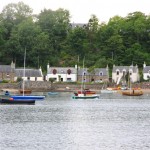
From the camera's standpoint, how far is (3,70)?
13738cm

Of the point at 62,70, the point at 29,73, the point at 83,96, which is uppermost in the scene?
the point at 62,70

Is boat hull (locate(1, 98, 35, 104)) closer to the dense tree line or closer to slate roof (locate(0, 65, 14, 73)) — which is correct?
slate roof (locate(0, 65, 14, 73))

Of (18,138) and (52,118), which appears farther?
(52,118)

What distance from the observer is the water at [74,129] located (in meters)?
51.0

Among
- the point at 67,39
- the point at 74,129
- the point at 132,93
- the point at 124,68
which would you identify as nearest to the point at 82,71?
the point at 124,68

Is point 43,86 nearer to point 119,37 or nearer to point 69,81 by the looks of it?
point 69,81

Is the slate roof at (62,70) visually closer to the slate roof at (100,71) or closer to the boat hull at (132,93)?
the slate roof at (100,71)

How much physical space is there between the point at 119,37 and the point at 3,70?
26937mm

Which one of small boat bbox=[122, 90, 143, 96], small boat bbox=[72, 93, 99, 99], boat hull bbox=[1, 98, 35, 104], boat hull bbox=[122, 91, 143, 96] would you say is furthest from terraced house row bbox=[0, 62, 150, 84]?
boat hull bbox=[1, 98, 35, 104]

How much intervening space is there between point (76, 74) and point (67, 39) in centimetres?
1386

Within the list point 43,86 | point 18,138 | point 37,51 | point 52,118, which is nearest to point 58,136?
point 18,138

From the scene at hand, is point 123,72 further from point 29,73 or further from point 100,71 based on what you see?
point 29,73

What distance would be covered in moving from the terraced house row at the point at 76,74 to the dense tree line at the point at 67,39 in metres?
3.39

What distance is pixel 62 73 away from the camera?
139500 millimetres
